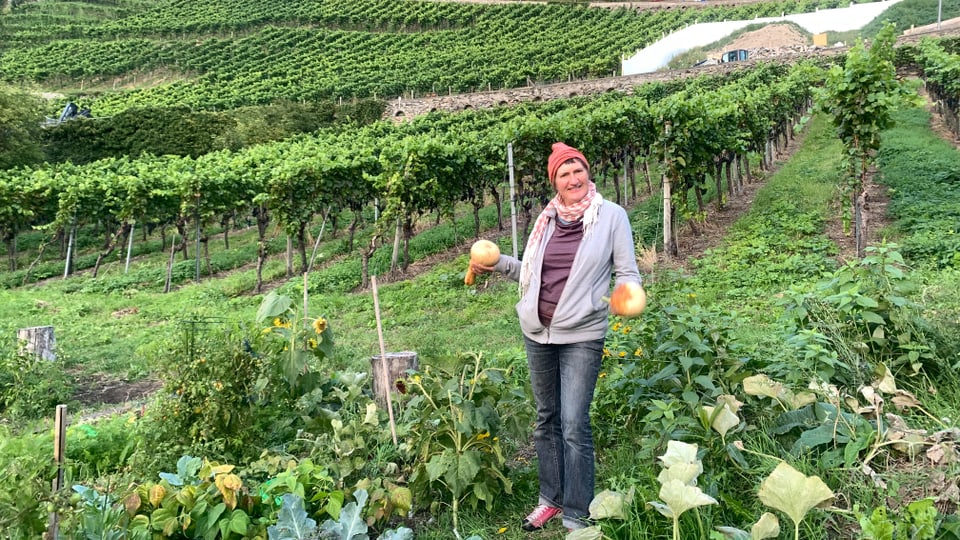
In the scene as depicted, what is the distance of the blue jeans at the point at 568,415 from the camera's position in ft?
9.37

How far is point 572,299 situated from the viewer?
2.81m

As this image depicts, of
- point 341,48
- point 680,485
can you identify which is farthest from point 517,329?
point 341,48

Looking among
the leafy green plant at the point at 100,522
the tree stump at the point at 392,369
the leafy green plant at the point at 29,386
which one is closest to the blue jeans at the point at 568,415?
the tree stump at the point at 392,369

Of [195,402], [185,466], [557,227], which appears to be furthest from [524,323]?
[195,402]

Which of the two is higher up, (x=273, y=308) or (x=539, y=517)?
(x=273, y=308)

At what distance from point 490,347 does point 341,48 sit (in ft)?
178

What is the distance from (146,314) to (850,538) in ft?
35.3

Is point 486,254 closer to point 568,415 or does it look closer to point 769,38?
point 568,415

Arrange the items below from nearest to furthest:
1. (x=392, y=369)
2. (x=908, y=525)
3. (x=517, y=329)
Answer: (x=908, y=525)
(x=392, y=369)
(x=517, y=329)

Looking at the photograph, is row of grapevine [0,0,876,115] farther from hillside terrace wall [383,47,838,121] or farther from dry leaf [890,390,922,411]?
dry leaf [890,390,922,411]

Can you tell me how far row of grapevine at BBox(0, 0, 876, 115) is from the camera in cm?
4244

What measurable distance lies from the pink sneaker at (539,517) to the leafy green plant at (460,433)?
0.18 metres

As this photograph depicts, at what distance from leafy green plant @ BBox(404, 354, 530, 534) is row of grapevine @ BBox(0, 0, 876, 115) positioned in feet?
128

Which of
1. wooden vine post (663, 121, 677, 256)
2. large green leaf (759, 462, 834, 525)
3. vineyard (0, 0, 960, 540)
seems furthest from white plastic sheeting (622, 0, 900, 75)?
large green leaf (759, 462, 834, 525)
